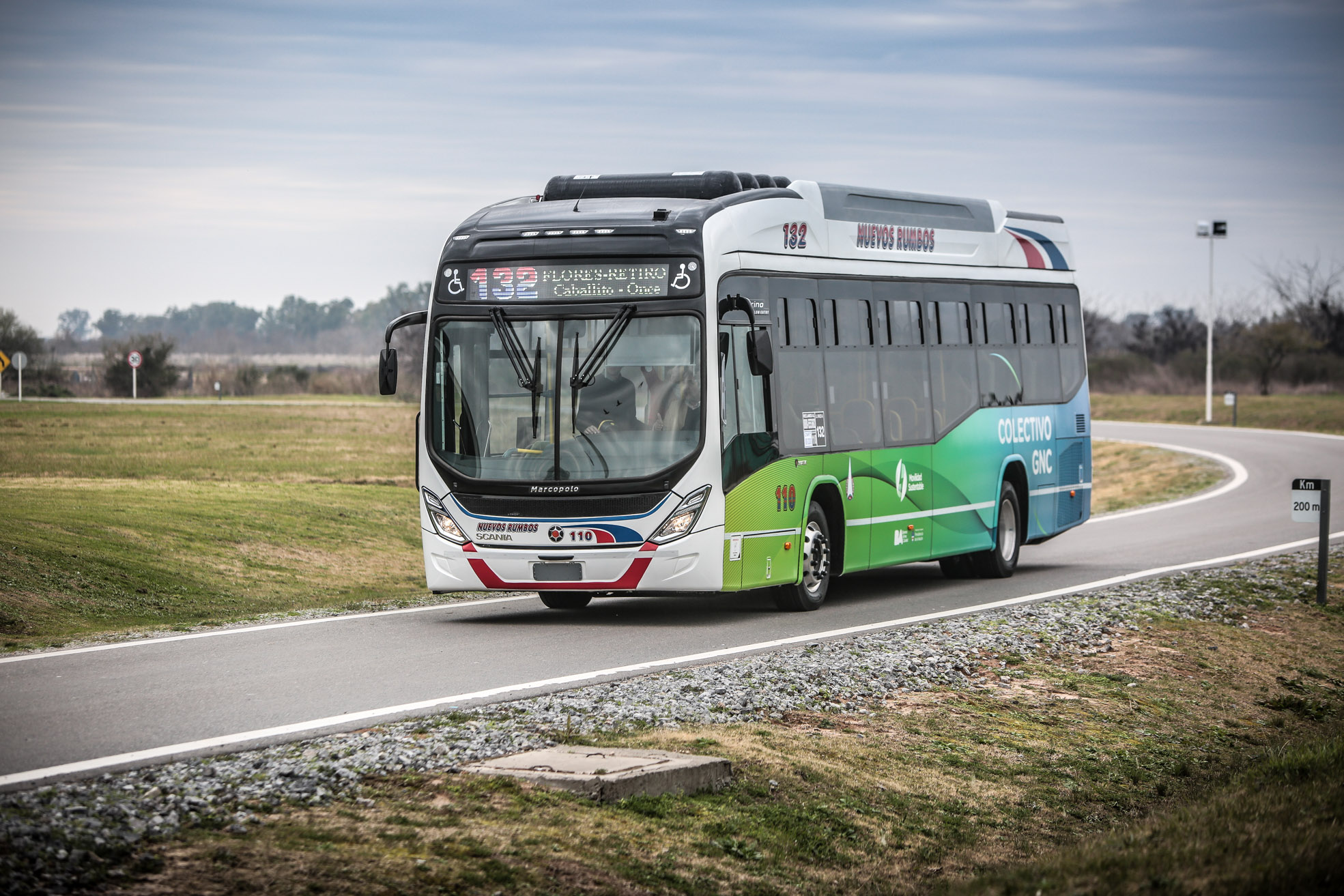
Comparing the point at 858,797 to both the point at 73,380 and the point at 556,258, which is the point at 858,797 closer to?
the point at 556,258

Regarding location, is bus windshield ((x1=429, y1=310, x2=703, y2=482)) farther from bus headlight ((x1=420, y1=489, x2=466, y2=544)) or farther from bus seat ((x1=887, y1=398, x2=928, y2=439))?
bus seat ((x1=887, y1=398, x2=928, y2=439))

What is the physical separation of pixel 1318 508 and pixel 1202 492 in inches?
755

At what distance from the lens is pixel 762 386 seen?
15.3 meters

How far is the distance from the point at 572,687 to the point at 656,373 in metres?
3.81

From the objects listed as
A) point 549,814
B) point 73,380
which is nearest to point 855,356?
point 549,814

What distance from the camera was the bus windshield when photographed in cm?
1440

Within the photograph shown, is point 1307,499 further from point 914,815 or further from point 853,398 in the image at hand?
point 914,815

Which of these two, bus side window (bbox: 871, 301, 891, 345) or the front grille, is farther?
bus side window (bbox: 871, 301, 891, 345)

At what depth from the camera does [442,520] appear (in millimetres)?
14859

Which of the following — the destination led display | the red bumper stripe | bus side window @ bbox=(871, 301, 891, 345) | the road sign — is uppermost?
the destination led display

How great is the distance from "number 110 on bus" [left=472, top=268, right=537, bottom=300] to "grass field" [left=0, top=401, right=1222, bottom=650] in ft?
13.1

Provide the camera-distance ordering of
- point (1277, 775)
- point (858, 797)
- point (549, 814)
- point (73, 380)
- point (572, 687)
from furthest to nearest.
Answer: point (73, 380) < point (572, 687) < point (1277, 775) < point (858, 797) < point (549, 814)

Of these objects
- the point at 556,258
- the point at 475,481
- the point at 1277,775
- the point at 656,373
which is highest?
the point at 556,258

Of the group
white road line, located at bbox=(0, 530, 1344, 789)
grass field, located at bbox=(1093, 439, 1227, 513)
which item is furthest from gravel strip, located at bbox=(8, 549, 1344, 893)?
grass field, located at bbox=(1093, 439, 1227, 513)
